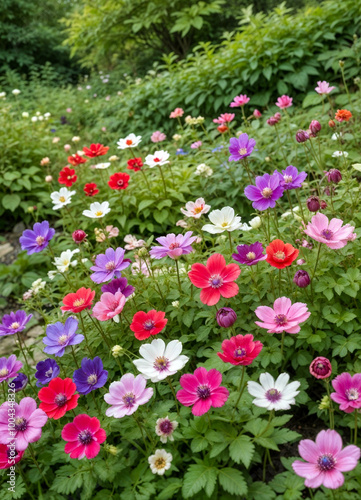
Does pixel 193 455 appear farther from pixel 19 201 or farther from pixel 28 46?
pixel 28 46

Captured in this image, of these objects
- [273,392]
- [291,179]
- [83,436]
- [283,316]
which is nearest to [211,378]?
[273,392]

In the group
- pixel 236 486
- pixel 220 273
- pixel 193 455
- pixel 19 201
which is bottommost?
pixel 19 201

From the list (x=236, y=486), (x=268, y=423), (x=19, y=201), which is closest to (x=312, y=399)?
(x=268, y=423)

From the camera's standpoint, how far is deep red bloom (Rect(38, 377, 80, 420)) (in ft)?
3.94

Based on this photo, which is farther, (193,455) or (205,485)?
(193,455)

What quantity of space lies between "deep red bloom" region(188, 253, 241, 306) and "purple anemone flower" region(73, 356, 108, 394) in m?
0.39

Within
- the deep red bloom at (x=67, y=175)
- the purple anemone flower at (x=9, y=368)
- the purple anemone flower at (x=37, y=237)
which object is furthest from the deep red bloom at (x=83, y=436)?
the deep red bloom at (x=67, y=175)

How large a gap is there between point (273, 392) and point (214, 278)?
0.37 meters

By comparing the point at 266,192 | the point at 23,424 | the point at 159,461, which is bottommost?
the point at 159,461

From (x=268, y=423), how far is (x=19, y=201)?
10.8 feet

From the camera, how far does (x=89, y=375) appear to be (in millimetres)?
1302

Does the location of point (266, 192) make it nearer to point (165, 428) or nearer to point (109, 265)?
point (109, 265)

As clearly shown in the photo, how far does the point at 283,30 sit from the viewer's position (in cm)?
435

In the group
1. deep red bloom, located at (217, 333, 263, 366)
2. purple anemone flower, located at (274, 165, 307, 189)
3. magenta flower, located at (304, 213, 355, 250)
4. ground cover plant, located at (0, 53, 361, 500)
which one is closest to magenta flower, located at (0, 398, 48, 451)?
ground cover plant, located at (0, 53, 361, 500)
